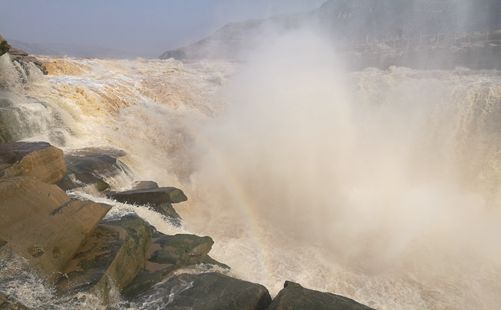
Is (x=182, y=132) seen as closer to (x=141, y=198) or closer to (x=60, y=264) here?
(x=141, y=198)

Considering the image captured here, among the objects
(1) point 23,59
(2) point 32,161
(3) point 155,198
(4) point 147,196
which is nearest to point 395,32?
(1) point 23,59

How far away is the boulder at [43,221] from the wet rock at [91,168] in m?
2.81

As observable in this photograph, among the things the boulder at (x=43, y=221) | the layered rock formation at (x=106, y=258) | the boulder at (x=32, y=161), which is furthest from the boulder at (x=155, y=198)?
the boulder at (x=43, y=221)

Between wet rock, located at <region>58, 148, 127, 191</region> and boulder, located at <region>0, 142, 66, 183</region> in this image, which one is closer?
boulder, located at <region>0, 142, 66, 183</region>

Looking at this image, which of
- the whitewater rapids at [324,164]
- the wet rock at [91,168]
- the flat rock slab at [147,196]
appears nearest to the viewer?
the wet rock at [91,168]

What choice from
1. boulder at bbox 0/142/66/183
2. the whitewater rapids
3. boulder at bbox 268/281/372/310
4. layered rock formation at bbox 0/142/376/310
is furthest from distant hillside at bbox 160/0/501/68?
boulder at bbox 0/142/66/183

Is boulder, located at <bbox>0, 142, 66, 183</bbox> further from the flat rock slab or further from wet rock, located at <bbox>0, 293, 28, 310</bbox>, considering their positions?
wet rock, located at <bbox>0, 293, 28, 310</bbox>

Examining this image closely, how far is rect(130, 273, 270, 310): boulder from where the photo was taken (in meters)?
5.54

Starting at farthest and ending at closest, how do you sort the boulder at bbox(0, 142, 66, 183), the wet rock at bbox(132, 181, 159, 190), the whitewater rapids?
the wet rock at bbox(132, 181, 159, 190) → the whitewater rapids → the boulder at bbox(0, 142, 66, 183)

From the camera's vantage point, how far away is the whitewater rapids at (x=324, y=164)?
10117mm

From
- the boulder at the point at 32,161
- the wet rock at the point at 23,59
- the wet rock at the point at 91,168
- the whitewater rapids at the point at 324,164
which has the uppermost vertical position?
the wet rock at the point at 23,59

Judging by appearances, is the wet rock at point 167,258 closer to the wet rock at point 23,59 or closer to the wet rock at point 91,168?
the wet rock at point 91,168

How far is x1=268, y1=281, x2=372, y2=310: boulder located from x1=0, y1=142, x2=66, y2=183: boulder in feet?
16.7

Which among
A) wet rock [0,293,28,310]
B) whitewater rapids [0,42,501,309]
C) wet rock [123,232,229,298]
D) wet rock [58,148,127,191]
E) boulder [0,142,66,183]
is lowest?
whitewater rapids [0,42,501,309]
